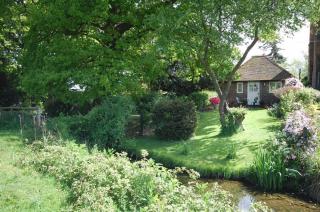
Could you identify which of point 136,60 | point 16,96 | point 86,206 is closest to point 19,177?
point 86,206

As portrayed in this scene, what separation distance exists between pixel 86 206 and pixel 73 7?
15.3 meters

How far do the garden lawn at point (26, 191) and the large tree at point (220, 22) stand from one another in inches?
457

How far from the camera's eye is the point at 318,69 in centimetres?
3556

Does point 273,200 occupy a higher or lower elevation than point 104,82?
lower

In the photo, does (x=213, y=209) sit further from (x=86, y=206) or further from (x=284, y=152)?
(x=284, y=152)

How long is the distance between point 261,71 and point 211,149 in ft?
79.3

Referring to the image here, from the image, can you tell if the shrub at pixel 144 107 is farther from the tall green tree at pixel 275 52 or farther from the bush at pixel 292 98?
the tall green tree at pixel 275 52

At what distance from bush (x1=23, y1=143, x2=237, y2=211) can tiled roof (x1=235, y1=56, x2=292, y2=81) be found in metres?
28.9

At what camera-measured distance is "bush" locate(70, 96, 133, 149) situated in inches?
706

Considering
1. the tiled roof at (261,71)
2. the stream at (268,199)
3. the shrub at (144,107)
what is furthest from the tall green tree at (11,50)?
the tiled roof at (261,71)

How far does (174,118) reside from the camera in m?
19.6

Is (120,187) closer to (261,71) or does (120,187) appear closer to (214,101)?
(214,101)

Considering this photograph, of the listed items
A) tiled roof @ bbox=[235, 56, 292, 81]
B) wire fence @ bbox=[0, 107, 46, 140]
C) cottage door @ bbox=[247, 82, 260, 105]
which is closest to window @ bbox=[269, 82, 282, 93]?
tiled roof @ bbox=[235, 56, 292, 81]

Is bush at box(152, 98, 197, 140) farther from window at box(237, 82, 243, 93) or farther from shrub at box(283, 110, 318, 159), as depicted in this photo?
window at box(237, 82, 243, 93)
